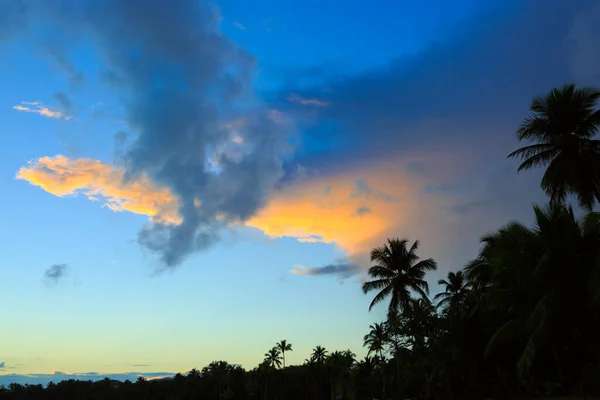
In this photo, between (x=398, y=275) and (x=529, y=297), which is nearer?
(x=529, y=297)

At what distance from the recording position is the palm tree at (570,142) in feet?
103

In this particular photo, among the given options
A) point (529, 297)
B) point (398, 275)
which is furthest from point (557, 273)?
point (398, 275)

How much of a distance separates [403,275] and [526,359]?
97.0ft

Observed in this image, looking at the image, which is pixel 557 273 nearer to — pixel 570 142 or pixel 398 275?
pixel 570 142

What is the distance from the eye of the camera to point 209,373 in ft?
470

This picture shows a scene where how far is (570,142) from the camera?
31.5m

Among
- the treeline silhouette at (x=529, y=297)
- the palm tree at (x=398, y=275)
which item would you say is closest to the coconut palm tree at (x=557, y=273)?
the treeline silhouette at (x=529, y=297)

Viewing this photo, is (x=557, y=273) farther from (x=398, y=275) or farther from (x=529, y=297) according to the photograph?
(x=398, y=275)

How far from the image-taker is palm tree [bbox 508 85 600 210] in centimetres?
3127

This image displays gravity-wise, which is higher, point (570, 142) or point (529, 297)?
point (570, 142)

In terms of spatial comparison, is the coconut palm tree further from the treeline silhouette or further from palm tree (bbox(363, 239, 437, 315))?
palm tree (bbox(363, 239, 437, 315))

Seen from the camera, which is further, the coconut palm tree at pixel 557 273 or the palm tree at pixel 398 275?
the palm tree at pixel 398 275

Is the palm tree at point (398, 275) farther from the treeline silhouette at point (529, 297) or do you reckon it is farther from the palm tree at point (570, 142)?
the palm tree at point (570, 142)

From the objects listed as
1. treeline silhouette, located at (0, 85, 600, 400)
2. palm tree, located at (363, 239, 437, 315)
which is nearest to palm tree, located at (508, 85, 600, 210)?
treeline silhouette, located at (0, 85, 600, 400)
